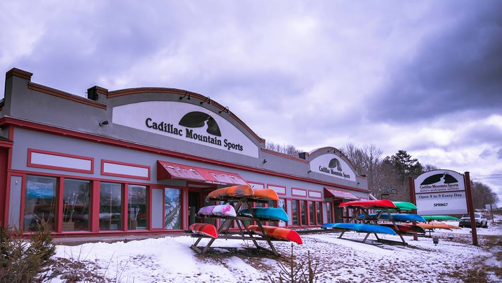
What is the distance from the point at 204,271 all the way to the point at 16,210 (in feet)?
21.2

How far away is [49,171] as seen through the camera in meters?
12.9

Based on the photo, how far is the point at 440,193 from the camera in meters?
21.6

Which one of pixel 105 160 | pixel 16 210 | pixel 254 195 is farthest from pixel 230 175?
pixel 16 210

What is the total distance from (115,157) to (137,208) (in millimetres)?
2250

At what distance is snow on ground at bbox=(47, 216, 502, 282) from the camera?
878 centimetres

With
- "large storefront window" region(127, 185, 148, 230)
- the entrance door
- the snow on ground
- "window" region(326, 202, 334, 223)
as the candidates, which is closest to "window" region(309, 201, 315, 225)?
"window" region(326, 202, 334, 223)

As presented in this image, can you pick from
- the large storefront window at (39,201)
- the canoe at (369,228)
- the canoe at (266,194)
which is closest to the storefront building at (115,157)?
the large storefront window at (39,201)

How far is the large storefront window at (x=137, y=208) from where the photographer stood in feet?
50.7

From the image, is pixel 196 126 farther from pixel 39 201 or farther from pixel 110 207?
pixel 39 201

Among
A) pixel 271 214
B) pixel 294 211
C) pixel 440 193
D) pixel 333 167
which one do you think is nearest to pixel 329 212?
pixel 333 167

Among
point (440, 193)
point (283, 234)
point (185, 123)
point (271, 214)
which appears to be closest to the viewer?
point (283, 234)

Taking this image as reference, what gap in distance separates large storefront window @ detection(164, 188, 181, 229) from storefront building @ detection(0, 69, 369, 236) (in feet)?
0.14

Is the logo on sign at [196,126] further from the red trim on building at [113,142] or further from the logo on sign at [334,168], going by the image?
the logo on sign at [334,168]

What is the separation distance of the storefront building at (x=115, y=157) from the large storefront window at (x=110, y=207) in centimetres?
4
